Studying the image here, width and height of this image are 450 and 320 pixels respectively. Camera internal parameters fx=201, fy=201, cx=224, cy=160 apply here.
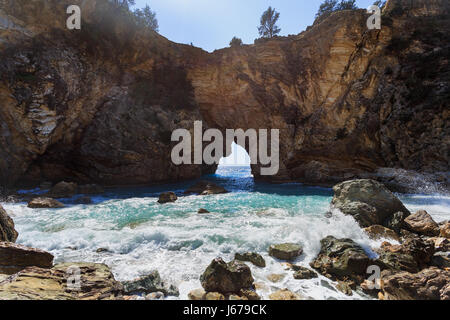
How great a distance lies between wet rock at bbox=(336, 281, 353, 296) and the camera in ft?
11.6

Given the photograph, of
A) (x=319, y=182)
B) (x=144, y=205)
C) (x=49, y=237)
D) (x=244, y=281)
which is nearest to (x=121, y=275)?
(x=244, y=281)

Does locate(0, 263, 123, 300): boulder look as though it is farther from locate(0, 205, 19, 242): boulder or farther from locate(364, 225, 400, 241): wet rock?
locate(364, 225, 400, 241): wet rock

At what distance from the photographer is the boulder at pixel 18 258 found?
3.79m

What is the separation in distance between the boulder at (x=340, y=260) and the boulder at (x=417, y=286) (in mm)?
511

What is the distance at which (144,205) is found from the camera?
1111cm

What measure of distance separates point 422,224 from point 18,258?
10.3m

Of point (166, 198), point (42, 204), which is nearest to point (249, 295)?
point (166, 198)

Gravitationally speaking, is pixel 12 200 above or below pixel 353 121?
below

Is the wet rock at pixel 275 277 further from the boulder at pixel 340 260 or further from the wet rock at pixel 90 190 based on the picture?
the wet rock at pixel 90 190

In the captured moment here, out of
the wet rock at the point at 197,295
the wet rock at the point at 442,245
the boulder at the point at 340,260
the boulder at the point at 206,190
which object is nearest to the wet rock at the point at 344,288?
the boulder at the point at 340,260

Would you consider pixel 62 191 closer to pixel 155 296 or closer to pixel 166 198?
pixel 166 198

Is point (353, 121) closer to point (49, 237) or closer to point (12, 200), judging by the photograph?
point (49, 237)

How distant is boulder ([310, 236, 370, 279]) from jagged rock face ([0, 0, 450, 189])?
14.3m
